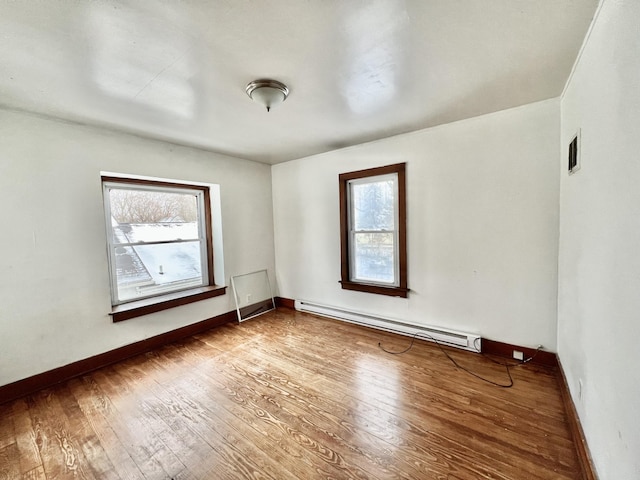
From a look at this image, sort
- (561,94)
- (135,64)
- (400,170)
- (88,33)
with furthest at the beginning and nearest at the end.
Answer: (400,170) < (561,94) < (135,64) < (88,33)

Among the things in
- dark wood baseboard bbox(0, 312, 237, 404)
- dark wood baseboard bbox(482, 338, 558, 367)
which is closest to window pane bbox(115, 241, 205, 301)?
dark wood baseboard bbox(0, 312, 237, 404)

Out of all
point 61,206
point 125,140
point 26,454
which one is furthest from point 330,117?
point 26,454

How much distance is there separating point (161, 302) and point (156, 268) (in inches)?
18.7

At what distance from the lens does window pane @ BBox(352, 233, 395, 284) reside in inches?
130

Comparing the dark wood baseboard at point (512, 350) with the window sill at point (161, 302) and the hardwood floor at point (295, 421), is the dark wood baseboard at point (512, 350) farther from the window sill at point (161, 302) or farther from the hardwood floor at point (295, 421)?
the window sill at point (161, 302)

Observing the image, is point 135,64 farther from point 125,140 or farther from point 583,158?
point 583,158

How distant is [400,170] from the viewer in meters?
3.03

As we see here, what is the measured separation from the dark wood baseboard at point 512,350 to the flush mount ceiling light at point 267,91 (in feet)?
9.63

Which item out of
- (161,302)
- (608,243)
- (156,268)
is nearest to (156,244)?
(156,268)

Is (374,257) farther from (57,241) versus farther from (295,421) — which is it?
(57,241)

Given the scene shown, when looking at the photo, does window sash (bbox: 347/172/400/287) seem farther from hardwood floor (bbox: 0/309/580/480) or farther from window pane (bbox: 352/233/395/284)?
hardwood floor (bbox: 0/309/580/480)

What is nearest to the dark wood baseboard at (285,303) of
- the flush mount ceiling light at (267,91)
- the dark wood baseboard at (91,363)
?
the dark wood baseboard at (91,363)

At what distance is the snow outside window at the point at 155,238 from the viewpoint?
2902 millimetres

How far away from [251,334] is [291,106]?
8.83 feet
